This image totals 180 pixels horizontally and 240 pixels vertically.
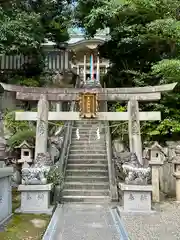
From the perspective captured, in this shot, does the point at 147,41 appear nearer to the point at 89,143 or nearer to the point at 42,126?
the point at 89,143

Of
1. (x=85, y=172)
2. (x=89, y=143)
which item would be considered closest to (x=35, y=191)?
(x=85, y=172)

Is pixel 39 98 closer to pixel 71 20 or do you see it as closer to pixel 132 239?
pixel 132 239

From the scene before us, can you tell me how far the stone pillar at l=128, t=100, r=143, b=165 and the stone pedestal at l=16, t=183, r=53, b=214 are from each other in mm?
3340

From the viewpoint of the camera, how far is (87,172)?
11.9 m

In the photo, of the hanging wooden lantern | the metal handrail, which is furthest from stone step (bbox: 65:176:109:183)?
the hanging wooden lantern

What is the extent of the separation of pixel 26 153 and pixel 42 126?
4.82 feet

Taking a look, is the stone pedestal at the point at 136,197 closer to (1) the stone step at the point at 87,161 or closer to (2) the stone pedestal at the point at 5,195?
(2) the stone pedestal at the point at 5,195

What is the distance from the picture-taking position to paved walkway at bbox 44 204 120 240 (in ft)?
21.3

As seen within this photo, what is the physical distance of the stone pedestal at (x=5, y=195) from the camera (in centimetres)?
736

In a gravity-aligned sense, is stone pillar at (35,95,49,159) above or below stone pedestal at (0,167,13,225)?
above

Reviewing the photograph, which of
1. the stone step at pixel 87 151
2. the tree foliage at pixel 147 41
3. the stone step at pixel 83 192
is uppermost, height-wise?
the tree foliage at pixel 147 41

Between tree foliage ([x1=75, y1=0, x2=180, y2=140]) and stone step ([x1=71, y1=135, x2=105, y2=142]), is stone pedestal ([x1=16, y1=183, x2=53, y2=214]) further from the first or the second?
stone step ([x1=71, y1=135, x2=105, y2=142])

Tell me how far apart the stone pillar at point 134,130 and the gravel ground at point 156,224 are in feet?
6.56

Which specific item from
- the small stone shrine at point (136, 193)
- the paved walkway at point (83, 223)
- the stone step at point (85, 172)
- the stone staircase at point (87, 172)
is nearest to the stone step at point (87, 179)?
the stone staircase at point (87, 172)
